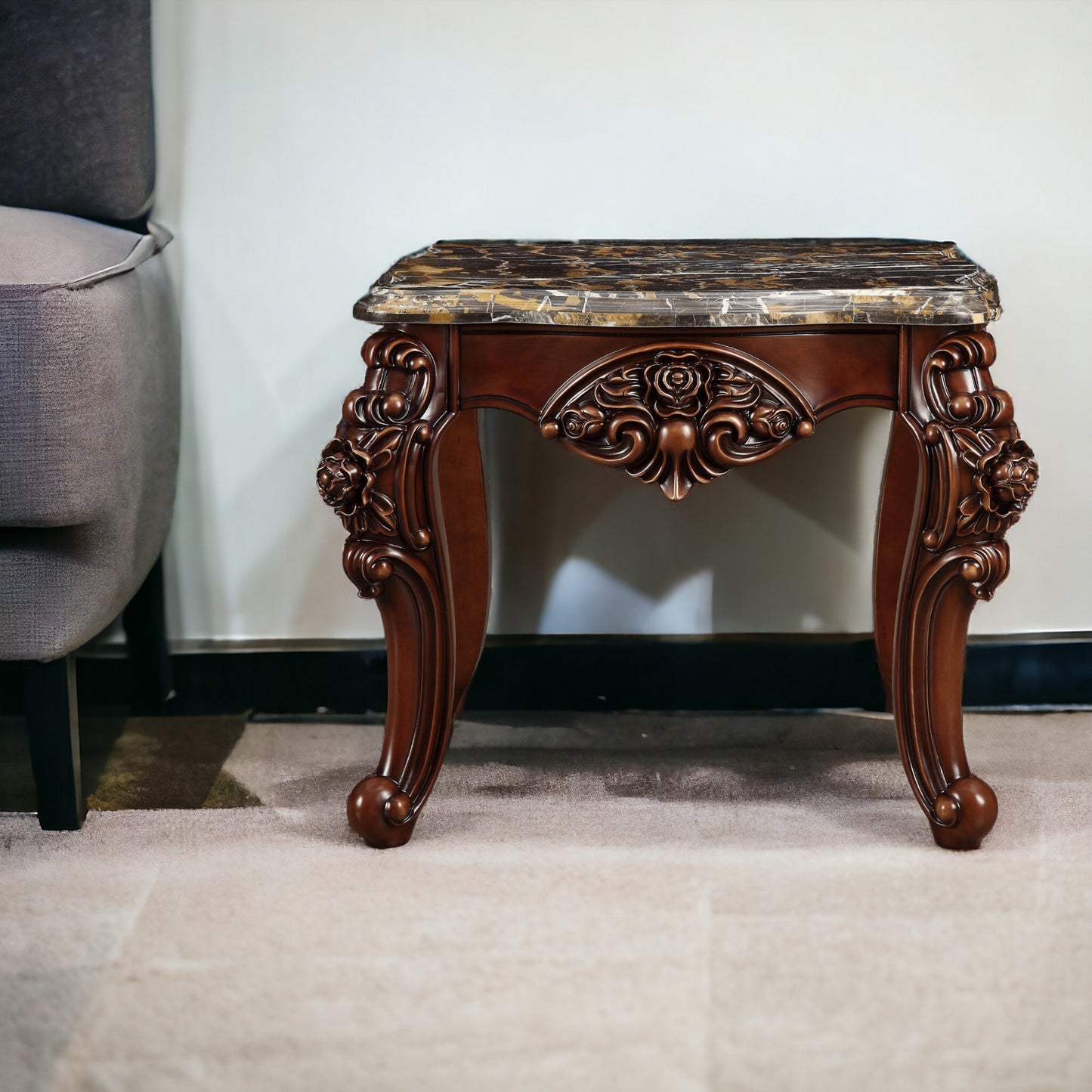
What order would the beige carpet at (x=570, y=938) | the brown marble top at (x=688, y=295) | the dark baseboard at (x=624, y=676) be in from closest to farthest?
1. the beige carpet at (x=570, y=938)
2. the brown marble top at (x=688, y=295)
3. the dark baseboard at (x=624, y=676)

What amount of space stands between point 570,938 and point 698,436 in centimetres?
40

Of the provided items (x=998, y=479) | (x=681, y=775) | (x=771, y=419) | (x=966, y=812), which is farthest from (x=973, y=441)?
(x=681, y=775)

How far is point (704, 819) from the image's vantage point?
1.04 meters

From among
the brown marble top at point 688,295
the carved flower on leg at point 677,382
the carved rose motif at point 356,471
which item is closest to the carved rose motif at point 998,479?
the brown marble top at point 688,295

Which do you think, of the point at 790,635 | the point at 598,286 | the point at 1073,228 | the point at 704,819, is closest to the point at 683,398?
the point at 598,286

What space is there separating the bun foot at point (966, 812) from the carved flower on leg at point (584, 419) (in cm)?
43

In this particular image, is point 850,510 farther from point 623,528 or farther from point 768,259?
point 768,259

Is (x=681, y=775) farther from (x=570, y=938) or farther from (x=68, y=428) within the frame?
(x=68, y=428)

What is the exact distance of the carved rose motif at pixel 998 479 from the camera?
0.89 m

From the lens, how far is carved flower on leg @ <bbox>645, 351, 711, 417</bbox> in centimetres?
88

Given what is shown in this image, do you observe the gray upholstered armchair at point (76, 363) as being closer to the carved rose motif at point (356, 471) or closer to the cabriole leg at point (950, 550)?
the carved rose motif at point (356, 471)

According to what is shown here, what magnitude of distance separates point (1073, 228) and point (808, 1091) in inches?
38.7

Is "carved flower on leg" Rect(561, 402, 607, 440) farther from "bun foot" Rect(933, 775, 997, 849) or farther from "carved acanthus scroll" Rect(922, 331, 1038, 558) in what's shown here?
"bun foot" Rect(933, 775, 997, 849)

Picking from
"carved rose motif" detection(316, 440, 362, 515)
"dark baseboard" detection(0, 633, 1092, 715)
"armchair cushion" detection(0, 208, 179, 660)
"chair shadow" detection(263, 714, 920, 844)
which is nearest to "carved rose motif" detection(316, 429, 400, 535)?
"carved rose motif" detection(316, 440, 362, 515)
